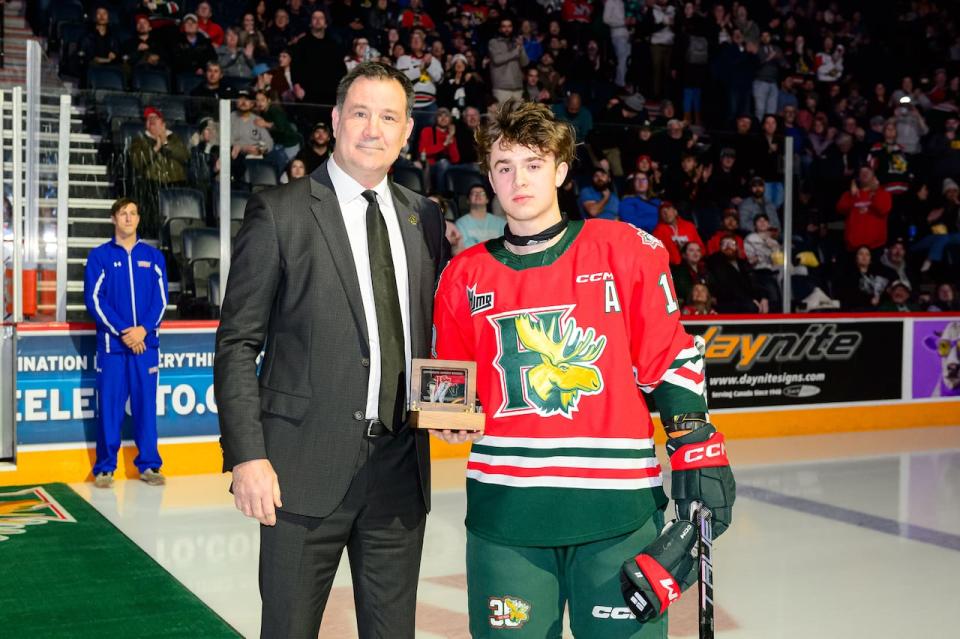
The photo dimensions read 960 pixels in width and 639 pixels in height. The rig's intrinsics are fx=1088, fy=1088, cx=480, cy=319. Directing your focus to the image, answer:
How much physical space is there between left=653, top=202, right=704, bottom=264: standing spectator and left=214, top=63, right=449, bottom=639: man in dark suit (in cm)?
738

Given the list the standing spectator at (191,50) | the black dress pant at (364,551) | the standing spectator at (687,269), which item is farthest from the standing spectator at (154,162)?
the black dress pant at (364,551)

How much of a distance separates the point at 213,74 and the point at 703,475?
27.5ft

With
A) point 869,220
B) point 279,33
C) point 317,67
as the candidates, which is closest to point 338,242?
point 317,67

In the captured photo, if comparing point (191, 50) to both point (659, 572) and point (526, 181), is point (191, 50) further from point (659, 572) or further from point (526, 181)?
point (659, 572)

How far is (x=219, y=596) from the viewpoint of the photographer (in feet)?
15.2

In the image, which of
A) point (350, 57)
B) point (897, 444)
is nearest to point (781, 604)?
point (897, 444)

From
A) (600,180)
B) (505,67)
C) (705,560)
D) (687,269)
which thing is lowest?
(705,560)

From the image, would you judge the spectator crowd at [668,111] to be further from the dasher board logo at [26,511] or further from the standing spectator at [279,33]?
the dasher board logo at [26,511]

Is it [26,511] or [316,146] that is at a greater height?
[316,146]

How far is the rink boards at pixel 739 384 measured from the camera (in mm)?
7277

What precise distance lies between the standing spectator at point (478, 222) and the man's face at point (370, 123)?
20.2 feet

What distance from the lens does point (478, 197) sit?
8.96 m

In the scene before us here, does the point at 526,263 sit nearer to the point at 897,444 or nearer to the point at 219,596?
the point at 219,596

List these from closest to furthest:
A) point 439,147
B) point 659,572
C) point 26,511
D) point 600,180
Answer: point 659,572 < point 26,511 < point 439,147 < point 600,180
